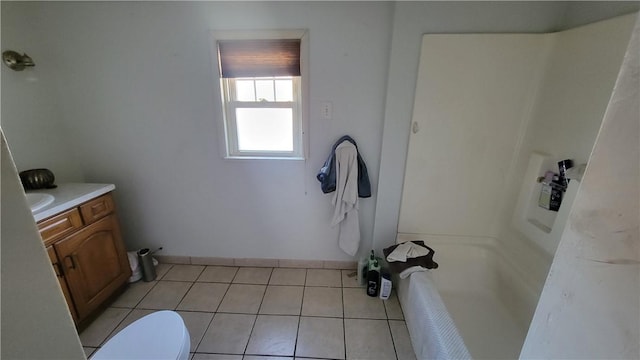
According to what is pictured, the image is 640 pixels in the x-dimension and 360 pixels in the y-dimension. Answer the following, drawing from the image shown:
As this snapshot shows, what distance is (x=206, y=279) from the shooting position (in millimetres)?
2055

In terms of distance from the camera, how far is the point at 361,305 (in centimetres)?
179

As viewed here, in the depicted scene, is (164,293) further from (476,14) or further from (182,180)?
(476,14)

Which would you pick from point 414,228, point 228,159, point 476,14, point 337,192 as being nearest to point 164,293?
point 228,159

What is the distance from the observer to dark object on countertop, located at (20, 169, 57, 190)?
5.05 feet

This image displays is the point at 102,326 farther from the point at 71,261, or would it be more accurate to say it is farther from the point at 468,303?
the point at 468,303

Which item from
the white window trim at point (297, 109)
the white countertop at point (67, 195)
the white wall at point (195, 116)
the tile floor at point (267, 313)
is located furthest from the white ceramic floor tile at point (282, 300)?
the white countertop at point (67, 195)

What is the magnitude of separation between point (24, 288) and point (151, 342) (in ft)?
3.12

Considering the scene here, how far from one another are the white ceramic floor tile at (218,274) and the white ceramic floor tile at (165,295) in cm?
14

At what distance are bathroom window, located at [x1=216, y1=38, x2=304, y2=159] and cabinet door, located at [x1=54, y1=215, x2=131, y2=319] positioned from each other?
1014 mm

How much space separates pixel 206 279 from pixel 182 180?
0.88 m

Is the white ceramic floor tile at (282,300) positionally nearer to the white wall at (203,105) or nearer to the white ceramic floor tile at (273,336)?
the white ceramic floor tile at (273,336)

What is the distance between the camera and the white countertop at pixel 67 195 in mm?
1306

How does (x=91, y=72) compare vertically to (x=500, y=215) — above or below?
above

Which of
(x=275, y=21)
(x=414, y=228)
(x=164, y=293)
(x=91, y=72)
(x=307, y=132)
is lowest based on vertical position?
(x=164, y=293)
